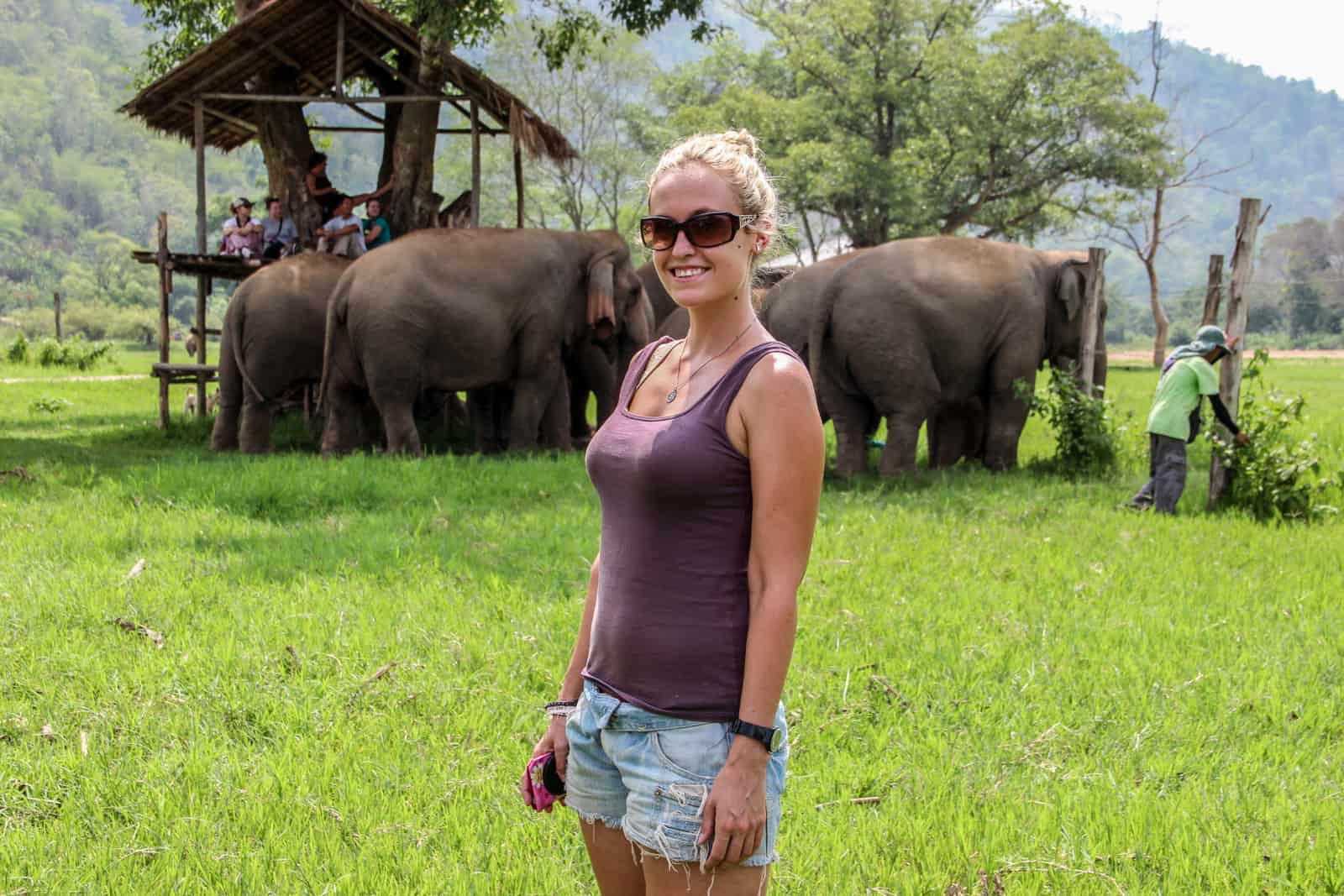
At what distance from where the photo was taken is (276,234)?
47.4ft

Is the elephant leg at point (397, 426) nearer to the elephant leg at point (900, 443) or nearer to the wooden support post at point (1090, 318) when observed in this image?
the elephant leg at point (900, 443)

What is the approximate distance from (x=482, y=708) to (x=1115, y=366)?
3321 centimetres

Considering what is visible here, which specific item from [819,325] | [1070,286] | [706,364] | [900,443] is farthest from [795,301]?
[706,364]

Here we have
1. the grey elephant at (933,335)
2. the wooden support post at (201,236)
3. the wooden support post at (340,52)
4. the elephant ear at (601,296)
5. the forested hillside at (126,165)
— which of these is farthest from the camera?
the forested hillside at (126,165)

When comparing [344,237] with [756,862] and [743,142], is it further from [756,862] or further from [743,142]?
[756,862]

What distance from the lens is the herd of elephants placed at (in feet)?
34.6

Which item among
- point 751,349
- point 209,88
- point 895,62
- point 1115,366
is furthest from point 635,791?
point 1115,366

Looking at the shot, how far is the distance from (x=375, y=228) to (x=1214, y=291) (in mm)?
9122

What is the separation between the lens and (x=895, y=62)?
3025 cm

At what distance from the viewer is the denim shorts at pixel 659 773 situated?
82.6 inches

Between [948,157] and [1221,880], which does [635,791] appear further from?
[948,157]

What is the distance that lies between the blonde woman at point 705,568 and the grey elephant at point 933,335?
8359 millimetres

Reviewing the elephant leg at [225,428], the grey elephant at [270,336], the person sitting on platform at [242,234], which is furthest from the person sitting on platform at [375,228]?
the elephant leg at [225,428]

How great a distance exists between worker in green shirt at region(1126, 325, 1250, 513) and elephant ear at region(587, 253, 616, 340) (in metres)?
5.08
